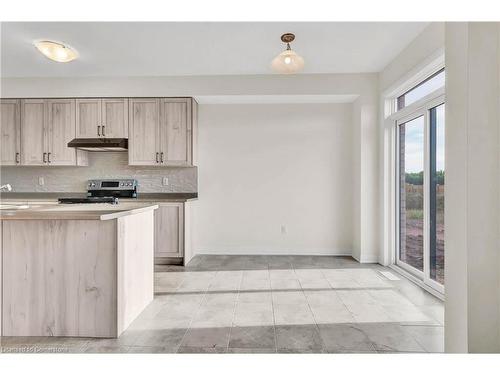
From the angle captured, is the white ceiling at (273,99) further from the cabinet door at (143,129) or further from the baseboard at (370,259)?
the baseboard at (370,259)

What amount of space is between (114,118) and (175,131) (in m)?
0.90

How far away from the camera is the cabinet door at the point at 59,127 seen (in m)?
4.16

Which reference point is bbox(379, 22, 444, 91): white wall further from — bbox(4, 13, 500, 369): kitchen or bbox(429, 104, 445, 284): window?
bbox(429, 104, 445, 284): window

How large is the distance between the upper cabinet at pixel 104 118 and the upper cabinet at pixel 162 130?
0.13m

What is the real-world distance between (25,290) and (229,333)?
4.60 feet

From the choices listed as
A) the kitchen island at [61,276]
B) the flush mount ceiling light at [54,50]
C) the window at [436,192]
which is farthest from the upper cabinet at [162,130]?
the window at [436,192]

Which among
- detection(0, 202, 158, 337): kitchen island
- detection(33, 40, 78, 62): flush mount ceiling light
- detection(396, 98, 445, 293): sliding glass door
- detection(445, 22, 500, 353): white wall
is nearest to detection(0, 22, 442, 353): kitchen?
detection(33, 40, 78, 62): flush mount ceiling light

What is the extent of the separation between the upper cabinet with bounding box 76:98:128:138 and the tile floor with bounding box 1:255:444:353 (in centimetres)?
214

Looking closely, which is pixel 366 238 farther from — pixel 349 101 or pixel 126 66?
pixel 126 66

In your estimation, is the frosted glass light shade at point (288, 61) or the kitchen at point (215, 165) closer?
the kitchen at point (215, 165)

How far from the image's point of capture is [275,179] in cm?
453

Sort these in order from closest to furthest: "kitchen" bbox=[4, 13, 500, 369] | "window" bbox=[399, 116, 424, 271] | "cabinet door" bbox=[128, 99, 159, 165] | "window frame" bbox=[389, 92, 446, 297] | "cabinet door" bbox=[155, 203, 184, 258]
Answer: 1. "kitchen" bbox=[4, 13, 500, 369]
2. "window frame" bbox=[389, 92, 446, 297]
3. "window" bbox=[399, 116, 424, 271]
4. "cabinet door" bbox=[155, 203, 184, 258]
5. "cabinet door" bbox=[128, 99, 159, 165]

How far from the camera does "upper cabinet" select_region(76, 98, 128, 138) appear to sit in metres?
4.14

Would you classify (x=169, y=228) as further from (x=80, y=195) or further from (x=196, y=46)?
(x=196, y=46)
